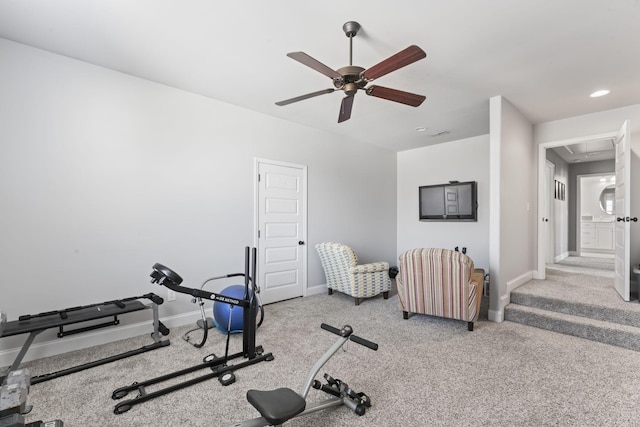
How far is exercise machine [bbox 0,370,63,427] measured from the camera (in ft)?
3.55

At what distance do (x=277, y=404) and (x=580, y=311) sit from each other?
357cm

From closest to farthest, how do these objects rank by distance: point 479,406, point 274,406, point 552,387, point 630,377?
point 274,406
point 479,406
point 552,387
point 630,377

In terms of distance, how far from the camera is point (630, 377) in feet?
7.59

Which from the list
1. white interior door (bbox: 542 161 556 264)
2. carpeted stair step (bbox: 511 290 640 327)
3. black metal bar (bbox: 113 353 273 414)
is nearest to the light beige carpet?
black metal bar (bbox: 113 353 273 414)

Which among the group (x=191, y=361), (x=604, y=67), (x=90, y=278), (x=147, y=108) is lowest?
(x=191, y=361)

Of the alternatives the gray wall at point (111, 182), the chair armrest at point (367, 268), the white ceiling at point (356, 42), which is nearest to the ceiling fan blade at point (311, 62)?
the white ceiling at point (356, 42)

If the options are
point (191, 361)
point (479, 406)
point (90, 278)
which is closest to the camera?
point (479, 406)

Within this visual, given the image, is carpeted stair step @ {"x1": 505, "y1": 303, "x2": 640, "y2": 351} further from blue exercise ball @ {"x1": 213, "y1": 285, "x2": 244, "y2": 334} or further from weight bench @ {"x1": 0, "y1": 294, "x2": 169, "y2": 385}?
weight bench @ {"x1": 0, "y1": 294, "x2": 169, "y2": 385}

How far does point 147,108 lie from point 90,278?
1.84 meters

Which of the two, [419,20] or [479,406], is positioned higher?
[419,20]

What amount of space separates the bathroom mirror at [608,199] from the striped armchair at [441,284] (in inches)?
271

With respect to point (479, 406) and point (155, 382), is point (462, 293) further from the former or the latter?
point (155, 382)

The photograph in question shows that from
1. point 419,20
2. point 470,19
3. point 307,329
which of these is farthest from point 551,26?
point 307,329

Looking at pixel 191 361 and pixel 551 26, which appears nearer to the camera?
pixel 551 26
